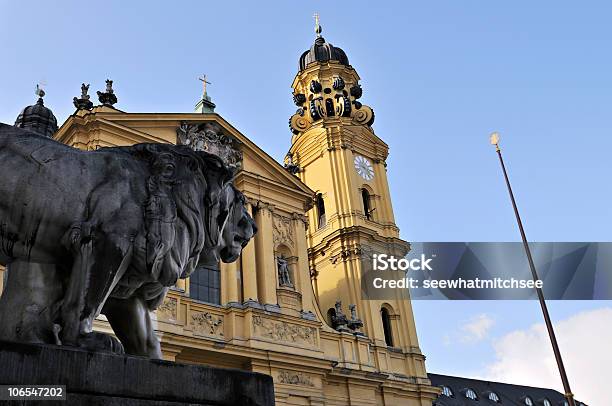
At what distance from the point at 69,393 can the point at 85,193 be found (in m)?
0.95

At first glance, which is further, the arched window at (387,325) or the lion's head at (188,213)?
the arched window at (387,325)

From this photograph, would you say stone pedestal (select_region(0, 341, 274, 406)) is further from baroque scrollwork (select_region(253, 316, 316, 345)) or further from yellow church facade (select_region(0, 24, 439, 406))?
baroque scrollwork (select_region(253, 316, 316, 345))

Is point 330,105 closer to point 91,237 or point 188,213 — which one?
point 188,213

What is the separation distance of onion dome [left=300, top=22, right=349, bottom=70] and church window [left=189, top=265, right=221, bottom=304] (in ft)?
53.0

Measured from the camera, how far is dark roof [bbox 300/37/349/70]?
1259 inches

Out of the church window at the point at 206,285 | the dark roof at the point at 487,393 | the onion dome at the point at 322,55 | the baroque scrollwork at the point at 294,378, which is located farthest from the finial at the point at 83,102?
the dark roof at the point at 487,393

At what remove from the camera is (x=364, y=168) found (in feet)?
90.8

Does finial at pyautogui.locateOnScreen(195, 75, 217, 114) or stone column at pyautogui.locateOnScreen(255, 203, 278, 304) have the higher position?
finial at pyautogui.locateOnScreen(195, 75, 217, 114)

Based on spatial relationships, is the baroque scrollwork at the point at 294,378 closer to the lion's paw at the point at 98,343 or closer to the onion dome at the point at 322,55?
the lion's paw at the point at 98,343

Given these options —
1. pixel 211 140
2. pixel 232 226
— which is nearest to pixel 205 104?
pixel 211 140

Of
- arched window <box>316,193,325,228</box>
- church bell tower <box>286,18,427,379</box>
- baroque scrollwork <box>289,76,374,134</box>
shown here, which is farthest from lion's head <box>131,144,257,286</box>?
baroque scrollwork <box>289,76,374,134</box>

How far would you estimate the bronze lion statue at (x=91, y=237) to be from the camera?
9.30 feet

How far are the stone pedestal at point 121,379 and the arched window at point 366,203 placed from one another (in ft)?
77.7

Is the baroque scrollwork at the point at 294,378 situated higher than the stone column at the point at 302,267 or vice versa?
the stone column at the point at 302,267
